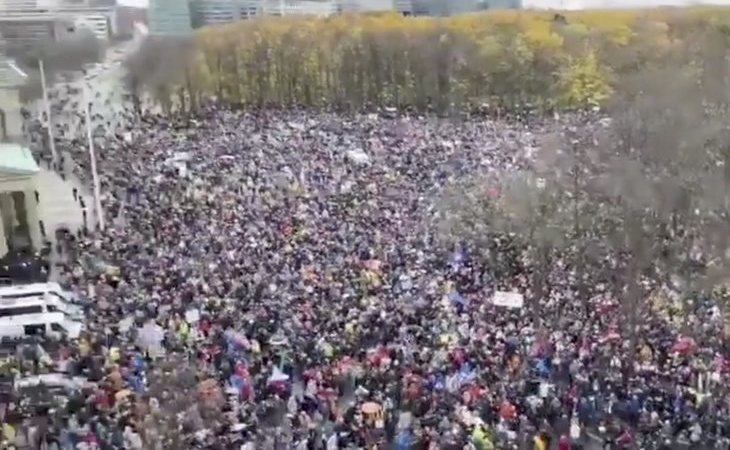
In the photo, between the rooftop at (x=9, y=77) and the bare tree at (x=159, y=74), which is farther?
the bare tree at (x=159, y=74)

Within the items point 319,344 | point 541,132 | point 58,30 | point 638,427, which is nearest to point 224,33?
point 58,30

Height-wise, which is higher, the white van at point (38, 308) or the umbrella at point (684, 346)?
the white van at point (38, 308)

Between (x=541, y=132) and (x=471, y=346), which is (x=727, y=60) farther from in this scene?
(x=471, y=346)

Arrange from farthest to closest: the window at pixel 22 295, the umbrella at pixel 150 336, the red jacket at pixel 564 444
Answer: the window at pixel 22 295 < the umbrella at pixel 150 336 < the red jacket at pixel 564 444

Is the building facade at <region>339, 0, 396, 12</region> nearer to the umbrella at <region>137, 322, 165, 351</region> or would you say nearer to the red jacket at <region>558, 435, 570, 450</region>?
the umbrella at <region>137, 322, 165, 351</region>

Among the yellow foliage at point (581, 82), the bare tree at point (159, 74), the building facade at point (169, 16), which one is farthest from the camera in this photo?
the building facade at point (169, 16)

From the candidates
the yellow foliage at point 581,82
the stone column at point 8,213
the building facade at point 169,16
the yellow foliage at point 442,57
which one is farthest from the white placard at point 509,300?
the building facade at point 169,16

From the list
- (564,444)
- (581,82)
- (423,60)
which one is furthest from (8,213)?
(581,82)

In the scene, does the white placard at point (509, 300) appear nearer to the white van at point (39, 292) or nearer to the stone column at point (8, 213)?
the white van at point (39, 292)
